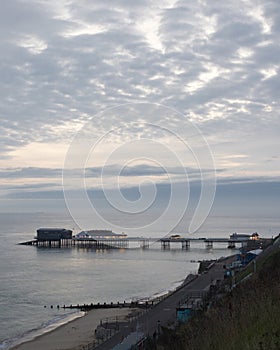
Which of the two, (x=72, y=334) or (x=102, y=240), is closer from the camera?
(x=72, y=334)

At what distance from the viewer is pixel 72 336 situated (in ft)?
92.7

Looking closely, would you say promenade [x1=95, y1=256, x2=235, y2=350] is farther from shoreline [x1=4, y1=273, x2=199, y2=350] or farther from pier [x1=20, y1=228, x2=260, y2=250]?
pier [x1=20, y1=228, x2=260, y2=250]

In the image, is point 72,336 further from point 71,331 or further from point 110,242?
point 110,242

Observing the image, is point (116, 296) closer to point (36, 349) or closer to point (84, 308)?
point (84, 308)

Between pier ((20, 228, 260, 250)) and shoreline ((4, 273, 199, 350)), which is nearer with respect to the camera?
shoreline ((4, 273, 199, 350))

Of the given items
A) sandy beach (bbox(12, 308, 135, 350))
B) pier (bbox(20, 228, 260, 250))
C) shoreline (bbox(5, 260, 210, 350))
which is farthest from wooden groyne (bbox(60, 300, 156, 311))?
pier (bbox(20, 228, 260, 250))

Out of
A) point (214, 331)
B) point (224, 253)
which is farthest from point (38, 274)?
point (214, 331)

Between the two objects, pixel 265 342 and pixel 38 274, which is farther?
pixel 38 274

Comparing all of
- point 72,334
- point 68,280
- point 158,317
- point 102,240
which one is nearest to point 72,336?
point 72,334

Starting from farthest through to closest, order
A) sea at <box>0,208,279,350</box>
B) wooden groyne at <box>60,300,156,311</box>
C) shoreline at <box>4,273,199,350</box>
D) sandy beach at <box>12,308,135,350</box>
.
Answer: wooden groyne at <box>60,300,156,311</box>, sea at <box>0,208,279,350</box>, shoreline at <box>4,273,199,350</box>, sandy beach at <box>12,308,135,350</box>

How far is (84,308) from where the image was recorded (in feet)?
119

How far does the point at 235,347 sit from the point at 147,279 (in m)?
44.8

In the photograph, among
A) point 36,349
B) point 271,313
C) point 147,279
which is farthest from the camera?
point 147,279

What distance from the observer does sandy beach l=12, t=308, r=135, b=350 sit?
26.1 meters
